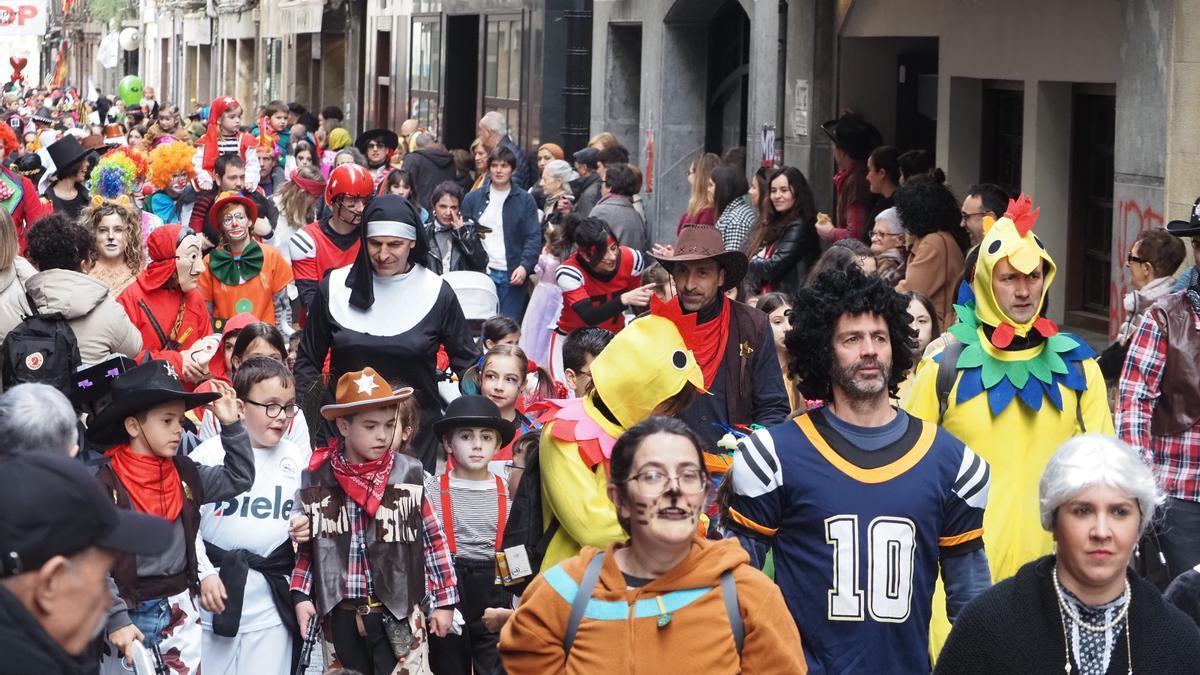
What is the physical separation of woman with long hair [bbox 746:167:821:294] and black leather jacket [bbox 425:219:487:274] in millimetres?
2689

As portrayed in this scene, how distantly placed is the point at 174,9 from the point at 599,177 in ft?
148

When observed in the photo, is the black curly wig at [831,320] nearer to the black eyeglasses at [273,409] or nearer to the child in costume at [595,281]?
the black eyeglasses at [273,409]

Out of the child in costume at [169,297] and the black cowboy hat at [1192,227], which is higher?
the black cowboy hat at [1192,227]

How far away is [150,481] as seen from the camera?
6473 millimetres

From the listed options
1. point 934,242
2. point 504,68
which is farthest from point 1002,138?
point 504,68

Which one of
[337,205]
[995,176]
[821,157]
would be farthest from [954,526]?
[821,157]

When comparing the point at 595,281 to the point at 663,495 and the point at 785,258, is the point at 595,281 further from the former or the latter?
the point at 663,495

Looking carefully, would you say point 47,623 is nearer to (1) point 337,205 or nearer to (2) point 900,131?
(1) point 337,205

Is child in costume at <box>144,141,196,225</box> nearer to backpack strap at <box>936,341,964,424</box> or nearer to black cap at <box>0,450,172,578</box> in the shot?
backpack strap at <box>936,341,964,424</box>

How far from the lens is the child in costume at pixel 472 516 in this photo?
23.5ft

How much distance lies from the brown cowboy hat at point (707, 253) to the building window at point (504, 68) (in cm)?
1693

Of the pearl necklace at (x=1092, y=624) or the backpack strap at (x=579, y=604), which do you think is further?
the backpack strap at (x=579, y=604)

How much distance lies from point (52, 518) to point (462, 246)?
37.3ft

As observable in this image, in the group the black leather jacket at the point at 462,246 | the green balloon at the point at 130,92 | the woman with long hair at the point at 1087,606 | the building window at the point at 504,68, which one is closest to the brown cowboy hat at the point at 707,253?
the woman with long hair at the point at 1087,606
